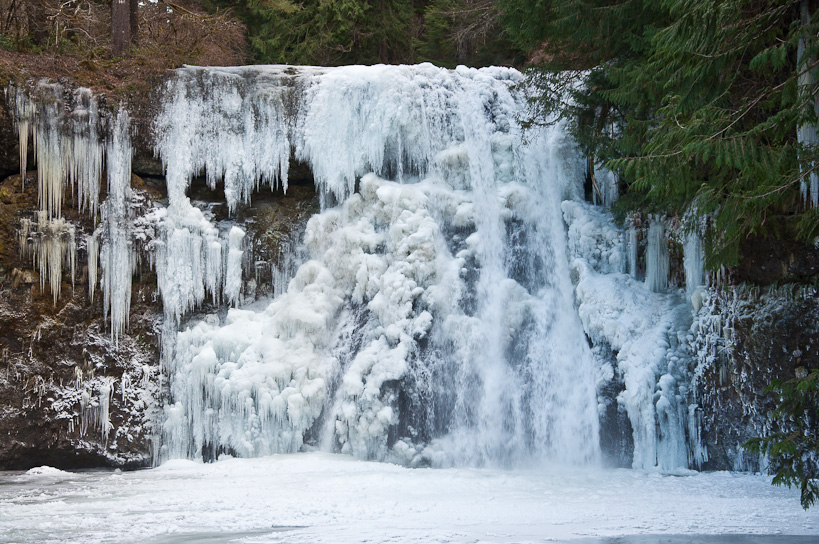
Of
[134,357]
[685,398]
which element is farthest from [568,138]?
[134,357]

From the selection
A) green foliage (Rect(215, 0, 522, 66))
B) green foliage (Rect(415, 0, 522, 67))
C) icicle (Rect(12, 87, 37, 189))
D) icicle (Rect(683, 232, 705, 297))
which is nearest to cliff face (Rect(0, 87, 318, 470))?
icicle (Rect(12, 87, 37, 189))

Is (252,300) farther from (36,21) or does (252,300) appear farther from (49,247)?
(36,21)

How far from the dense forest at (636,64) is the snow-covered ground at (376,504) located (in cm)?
78

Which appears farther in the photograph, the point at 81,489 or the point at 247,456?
the point at 247,456

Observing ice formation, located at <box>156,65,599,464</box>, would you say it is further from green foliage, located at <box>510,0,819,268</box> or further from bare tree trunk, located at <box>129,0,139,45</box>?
bare tree trunk, located at <box>129,0,139,45</box>

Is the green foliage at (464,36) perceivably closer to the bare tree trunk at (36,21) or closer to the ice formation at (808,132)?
the bare tree trunk at (36,21)

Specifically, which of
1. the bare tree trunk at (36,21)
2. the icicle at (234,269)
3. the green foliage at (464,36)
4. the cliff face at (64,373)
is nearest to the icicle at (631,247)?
the icicle at (234,269)

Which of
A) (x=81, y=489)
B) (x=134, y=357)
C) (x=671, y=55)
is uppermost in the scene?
(x=671, y=55)

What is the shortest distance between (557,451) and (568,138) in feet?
14.4

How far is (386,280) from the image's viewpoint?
10.6 metres

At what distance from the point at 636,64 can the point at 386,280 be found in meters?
4.07

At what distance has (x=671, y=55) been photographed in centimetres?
731

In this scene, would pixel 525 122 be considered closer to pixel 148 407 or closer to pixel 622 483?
pixel 622 483

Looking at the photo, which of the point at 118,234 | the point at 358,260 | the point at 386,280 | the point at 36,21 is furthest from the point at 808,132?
the point at 36,21
